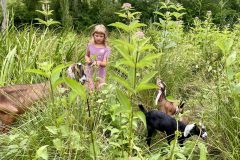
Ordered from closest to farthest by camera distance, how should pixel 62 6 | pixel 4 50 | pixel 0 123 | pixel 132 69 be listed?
1. pixel 132 69
2. pixel 0 123
3. pixel 4 50
4. pixel 62 6

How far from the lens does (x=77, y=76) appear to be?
3.38m

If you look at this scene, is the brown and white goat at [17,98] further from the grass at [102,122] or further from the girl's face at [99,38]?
the girl's face at [99,38]

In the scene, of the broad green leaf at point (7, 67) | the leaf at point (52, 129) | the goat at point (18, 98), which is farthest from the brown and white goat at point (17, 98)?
the leaf at point (52, 129)

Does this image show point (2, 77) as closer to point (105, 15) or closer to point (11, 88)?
point (11, 88)

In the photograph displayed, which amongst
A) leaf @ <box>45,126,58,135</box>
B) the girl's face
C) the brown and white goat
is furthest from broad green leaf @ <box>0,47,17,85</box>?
leaf @ <box>45,126,58,135</box>

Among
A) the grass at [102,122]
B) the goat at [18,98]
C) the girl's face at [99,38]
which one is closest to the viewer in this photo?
the grass at [102,122]

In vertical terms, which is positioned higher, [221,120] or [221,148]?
[221,120]

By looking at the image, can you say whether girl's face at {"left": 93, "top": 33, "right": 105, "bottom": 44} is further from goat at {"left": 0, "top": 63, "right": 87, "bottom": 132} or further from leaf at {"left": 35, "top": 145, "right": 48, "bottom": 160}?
leaf at {"left": 35, "top": 145, "right": 48, "bottom": 160}

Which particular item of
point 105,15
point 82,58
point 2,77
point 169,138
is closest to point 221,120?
point 169,138

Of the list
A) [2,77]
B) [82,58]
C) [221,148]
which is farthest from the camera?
[82,58]

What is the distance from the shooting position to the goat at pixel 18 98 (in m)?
3.52

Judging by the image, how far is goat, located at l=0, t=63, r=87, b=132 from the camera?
11.6ft

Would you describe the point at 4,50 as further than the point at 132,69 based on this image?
Yes

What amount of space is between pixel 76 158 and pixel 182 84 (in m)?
2.63
